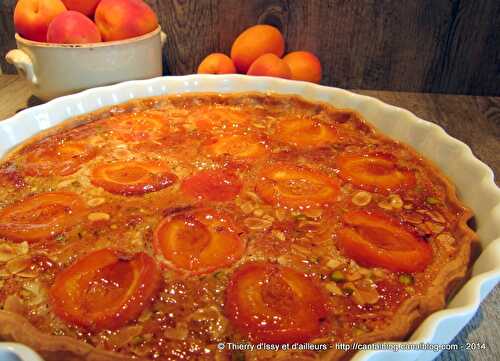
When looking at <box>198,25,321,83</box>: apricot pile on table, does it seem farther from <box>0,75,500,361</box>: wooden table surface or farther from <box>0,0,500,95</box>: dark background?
<box>0,75,500,361</box>: wooden table surface

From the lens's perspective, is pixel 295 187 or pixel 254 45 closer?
pixel 295 187

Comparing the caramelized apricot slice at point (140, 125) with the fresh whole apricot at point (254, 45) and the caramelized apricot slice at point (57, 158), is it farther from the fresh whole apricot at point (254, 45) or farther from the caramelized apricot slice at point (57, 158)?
the fresh whole apricot at point (254, 45)

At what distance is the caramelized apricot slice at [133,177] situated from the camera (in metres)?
1.36

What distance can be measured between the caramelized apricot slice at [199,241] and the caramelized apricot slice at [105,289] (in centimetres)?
6

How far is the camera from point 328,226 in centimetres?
123

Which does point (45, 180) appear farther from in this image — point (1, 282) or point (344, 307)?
point (344, 307)

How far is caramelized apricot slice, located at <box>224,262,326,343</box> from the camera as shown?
92 centimetres

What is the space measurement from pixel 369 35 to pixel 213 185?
1399 millimetres

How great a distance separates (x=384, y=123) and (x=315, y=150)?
326 millimetres

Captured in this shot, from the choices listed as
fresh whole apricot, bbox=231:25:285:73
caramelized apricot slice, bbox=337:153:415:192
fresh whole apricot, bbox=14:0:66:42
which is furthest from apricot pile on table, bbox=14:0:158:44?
caramelized apricot slice, bbox=337:153:415:192

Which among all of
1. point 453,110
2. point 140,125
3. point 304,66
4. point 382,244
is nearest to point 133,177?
point 140,125

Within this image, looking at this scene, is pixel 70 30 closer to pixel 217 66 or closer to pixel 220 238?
pixel 217 66

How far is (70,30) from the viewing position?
1808 mm

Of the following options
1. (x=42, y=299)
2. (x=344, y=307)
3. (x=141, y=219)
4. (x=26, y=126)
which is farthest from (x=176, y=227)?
(x=26, y=126)
